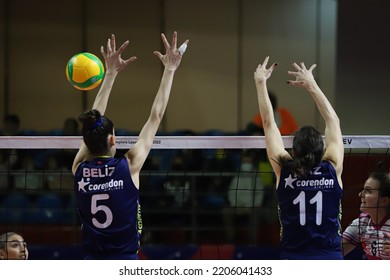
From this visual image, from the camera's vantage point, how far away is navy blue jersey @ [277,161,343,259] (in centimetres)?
526

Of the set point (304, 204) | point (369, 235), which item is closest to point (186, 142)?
point (304, 204)

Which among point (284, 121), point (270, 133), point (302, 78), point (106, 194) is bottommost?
point (106, 194)

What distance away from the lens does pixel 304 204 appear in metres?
5.27

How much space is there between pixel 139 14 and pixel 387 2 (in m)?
3.85

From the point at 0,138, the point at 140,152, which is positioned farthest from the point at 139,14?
the point at 140,152

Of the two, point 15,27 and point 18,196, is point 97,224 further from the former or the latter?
point 15,27

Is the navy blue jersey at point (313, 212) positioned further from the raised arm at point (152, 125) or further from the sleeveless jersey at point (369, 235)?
the sleeveless jersey at point (369, 235)

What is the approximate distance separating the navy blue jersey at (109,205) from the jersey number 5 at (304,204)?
102 cm

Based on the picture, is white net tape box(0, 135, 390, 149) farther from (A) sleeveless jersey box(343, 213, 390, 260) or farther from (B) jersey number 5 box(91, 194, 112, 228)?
(B) jersey number 5 box(91, 194, 112, 228)

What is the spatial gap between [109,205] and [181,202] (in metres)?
5.85

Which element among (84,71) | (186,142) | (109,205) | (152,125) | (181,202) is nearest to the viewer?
(109,205)

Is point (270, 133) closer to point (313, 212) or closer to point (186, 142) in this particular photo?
point (313, 212)

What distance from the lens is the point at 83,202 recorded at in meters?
5.26
